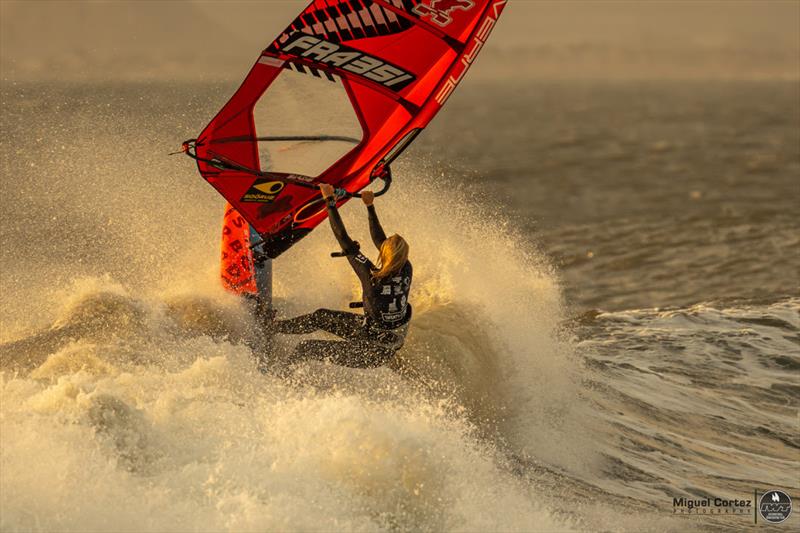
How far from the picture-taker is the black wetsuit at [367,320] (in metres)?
7.71

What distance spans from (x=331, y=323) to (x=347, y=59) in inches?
89.3

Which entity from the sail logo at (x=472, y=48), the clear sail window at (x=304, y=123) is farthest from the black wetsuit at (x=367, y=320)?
the sail logo at (x=472, y=48)

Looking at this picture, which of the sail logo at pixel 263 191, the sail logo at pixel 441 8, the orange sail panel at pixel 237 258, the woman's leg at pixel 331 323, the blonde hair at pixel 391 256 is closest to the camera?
the blonde hair at pixel 391 256

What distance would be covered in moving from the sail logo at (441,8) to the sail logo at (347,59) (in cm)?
53

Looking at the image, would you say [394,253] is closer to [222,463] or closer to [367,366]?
[367,366]

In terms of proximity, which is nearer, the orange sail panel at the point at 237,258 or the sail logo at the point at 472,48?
the sail logo at the point at 472,48

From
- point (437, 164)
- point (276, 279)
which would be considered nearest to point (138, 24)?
point (437, 164)

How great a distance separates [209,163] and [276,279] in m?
1.93

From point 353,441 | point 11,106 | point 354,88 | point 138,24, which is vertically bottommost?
point 138,24

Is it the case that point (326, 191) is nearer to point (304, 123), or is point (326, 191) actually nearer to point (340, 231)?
point (340, 231)

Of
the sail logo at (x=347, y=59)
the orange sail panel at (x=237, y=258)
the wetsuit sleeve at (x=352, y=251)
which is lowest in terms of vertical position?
the orange sail panel at (x=237, y=258)

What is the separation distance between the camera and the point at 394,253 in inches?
299

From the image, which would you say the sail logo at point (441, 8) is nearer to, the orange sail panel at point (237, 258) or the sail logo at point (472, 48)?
the sail logo at point (472, 48)

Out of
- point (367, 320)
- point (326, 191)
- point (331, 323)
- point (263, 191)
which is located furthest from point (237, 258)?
point (367, 320)
